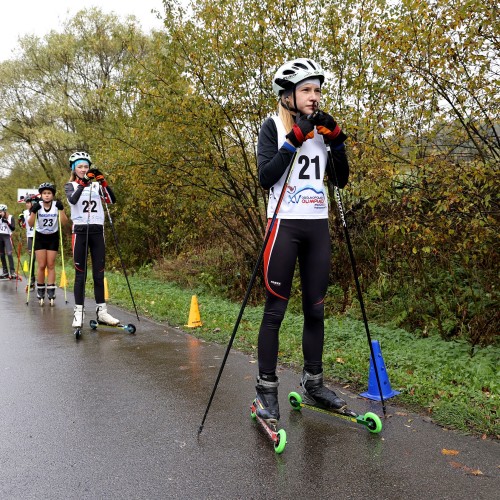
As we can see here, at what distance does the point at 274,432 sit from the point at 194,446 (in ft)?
1.79

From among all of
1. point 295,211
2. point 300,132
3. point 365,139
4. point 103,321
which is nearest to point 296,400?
point 295,211

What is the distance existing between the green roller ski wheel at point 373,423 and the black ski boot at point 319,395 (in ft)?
0.81

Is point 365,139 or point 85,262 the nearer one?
point 365,139

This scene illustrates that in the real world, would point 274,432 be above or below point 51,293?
above

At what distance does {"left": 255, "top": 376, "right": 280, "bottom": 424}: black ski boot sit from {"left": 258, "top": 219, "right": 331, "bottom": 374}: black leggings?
9 cm

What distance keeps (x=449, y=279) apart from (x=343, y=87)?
11.0 ft

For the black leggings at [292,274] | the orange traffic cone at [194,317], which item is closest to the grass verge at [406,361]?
the orange traffic cone at [194,317]

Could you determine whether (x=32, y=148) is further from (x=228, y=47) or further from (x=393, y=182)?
(x=393, y=182)

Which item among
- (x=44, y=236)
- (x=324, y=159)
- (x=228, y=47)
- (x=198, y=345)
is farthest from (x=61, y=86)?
(x=324, y=159)

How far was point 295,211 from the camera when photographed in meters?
3.81

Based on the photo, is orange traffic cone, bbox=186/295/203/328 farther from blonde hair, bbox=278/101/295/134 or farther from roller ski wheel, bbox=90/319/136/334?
blonde hair, bbox=278/101/295/134

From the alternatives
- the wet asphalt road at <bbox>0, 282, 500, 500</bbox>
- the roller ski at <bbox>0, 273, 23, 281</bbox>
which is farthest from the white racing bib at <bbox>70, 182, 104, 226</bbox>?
the roller ski at <bbox>0, 273, 23, 281</bbox>

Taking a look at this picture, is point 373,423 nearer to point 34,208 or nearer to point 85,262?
point 85,262

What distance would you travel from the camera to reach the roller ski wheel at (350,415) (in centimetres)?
360
